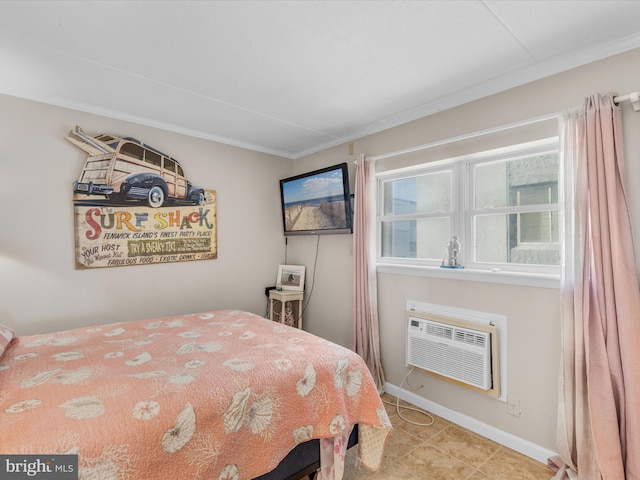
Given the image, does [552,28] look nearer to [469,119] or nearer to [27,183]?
[469,119]

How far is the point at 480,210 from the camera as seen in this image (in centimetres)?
238

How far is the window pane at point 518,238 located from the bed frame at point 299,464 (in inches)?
66.8

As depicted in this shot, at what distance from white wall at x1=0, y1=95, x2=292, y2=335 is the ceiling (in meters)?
0.25

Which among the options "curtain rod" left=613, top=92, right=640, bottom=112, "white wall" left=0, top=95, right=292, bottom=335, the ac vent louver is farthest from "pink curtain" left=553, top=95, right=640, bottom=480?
"white wall" left=0, top=95, right=292, bottom=335

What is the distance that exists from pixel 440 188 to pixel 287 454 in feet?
7.00

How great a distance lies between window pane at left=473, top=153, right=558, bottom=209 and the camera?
82.1 inches

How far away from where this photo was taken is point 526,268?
214 cm

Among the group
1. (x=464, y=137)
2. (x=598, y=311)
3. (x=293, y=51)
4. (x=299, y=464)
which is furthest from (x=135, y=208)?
(x=598, y=311)

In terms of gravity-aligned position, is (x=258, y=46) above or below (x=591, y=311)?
above

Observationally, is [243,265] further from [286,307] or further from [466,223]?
[466,223]

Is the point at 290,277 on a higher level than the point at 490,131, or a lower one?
lower

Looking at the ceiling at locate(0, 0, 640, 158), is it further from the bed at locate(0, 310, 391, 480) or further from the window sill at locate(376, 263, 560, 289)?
the bed at locate(0, 310, 391, 480)

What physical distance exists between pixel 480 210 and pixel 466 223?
0.14 metres

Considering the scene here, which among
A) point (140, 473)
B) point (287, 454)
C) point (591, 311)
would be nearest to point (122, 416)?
point (140, 473)
